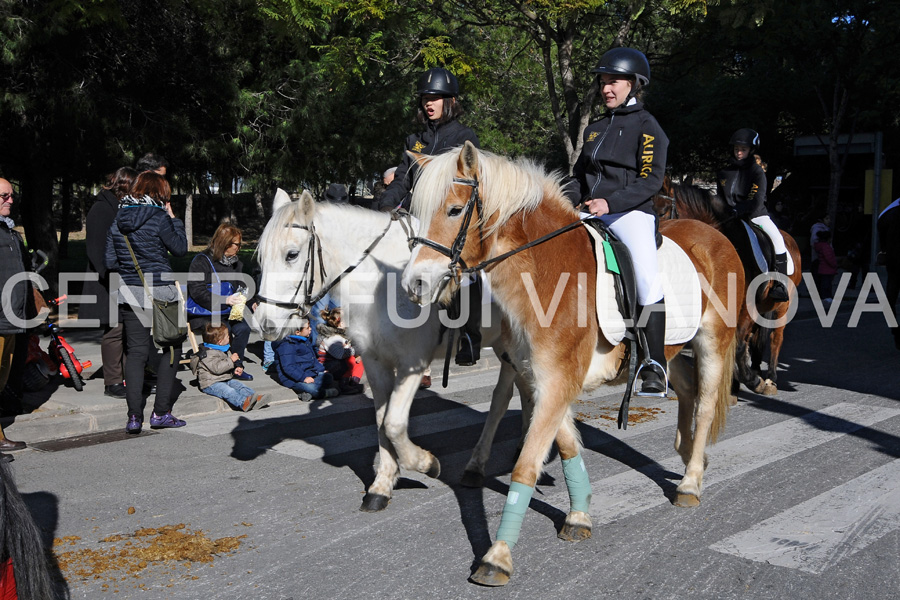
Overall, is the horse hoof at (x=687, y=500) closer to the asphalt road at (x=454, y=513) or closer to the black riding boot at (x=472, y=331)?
the asphalt road at (x=454, y=513)

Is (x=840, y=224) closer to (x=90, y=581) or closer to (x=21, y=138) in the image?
(x=21, y=138)

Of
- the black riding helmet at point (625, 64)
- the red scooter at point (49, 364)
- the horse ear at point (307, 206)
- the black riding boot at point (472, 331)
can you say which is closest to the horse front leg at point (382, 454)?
the black riding boot at point (472, 331)

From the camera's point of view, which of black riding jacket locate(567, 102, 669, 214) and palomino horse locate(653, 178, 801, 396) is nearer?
black riding jacket locate(567, 102, 669, 214)

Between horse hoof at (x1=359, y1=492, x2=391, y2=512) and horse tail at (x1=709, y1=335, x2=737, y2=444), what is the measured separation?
2338 millimetres

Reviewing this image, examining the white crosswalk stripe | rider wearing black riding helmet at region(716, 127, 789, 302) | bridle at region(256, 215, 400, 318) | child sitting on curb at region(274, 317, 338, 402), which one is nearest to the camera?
the white crosswalk stripe

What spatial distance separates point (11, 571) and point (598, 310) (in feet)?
10.5

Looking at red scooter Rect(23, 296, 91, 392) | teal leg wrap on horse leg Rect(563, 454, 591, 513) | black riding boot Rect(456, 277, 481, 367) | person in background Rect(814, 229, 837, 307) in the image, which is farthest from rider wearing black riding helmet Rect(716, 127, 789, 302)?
person in background Rect(814, 229, 837, 307)

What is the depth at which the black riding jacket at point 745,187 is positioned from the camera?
8.95 m

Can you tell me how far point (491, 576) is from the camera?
4.19 metres

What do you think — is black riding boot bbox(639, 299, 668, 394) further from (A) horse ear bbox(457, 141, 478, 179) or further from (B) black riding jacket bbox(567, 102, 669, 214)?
(A) horse ear bbox(457, 141, 478, 179)

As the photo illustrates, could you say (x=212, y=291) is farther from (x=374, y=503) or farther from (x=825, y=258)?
(x=825, y=258)

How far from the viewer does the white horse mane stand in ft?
14.1

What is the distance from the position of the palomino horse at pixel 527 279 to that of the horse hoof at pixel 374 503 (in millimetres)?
1198

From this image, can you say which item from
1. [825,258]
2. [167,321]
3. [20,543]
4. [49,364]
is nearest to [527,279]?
[20,543]
